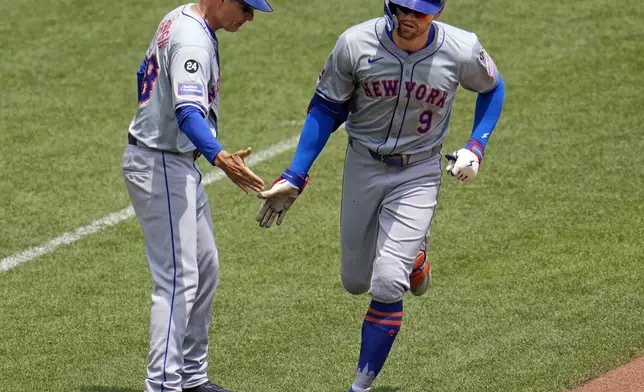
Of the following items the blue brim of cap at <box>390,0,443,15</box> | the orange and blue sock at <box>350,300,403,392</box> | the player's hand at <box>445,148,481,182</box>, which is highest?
the blue brim of cap at <box>390,0,443,15</box>

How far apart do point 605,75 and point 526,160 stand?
1940mm

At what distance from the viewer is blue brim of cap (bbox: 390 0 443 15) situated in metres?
5.23

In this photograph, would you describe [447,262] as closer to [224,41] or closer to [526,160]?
[526,160]

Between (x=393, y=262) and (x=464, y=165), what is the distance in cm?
56

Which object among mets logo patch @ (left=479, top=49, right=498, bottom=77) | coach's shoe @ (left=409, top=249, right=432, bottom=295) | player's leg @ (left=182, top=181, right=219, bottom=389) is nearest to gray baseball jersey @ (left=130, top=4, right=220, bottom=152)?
player's leg @ (left=182, top=181, right=219, bottom=389)

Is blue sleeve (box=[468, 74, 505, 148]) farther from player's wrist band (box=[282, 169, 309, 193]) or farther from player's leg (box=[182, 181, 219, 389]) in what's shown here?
player's leg (box=[182, 181, 219, 389])

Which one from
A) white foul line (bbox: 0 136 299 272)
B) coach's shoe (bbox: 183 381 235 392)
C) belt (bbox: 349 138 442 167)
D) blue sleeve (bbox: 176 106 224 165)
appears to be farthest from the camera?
white foul line (bbox: 0 136 299 272)

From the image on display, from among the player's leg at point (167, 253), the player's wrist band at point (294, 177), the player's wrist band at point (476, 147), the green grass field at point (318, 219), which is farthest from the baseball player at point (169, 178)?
the player's wrist band at point (476, 147)

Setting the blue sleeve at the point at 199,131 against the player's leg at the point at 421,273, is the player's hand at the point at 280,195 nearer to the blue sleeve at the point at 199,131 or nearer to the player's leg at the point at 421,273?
the blue sleeve at the point at 199,131

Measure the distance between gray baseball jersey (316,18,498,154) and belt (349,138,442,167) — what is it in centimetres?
4

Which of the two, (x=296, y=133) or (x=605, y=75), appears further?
(x=605, y=75)

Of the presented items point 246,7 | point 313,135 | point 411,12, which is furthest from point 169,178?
point 411,12

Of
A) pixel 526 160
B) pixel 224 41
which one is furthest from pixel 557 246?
pixel 224 41

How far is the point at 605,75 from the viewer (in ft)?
34.4
